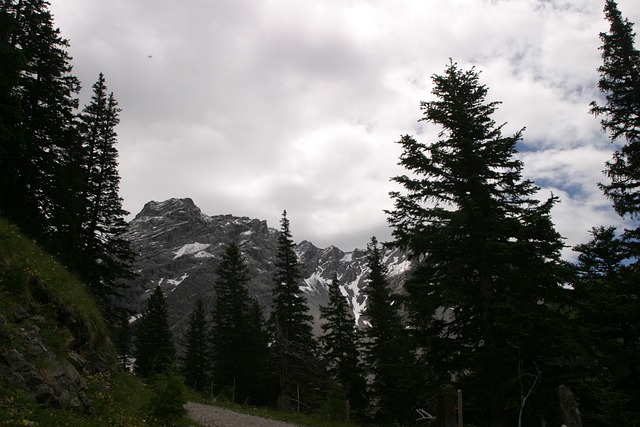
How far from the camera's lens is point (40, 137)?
20.4 meters

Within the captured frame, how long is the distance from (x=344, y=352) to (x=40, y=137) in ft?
90.1

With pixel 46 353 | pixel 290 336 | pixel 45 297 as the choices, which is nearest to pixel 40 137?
pixel 45 297

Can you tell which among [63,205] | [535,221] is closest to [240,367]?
[63,205]

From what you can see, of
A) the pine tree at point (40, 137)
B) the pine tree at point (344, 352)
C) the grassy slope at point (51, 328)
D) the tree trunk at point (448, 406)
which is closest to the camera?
the grassy slope at point (51, 328)

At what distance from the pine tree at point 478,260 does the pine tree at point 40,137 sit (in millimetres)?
17299

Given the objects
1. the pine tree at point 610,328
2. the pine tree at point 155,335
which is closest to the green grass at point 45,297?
the pine tree at point 610,328

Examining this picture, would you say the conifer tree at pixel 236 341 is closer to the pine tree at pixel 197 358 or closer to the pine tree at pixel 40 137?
the pine tree at pixel 197 358

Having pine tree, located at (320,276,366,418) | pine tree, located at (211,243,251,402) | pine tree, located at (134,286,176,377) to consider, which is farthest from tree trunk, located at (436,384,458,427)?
pine tree, located at (134,286,176,377)

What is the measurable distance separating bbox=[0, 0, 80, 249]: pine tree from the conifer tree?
21.1 m

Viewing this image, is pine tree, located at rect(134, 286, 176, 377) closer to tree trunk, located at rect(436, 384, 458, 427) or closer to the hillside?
the hillside

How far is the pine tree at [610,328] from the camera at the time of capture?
40.5 feet

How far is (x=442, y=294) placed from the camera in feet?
42.3

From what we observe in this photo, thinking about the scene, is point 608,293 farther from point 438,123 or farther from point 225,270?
point 225,270

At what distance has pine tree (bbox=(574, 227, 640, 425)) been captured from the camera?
1235cm
